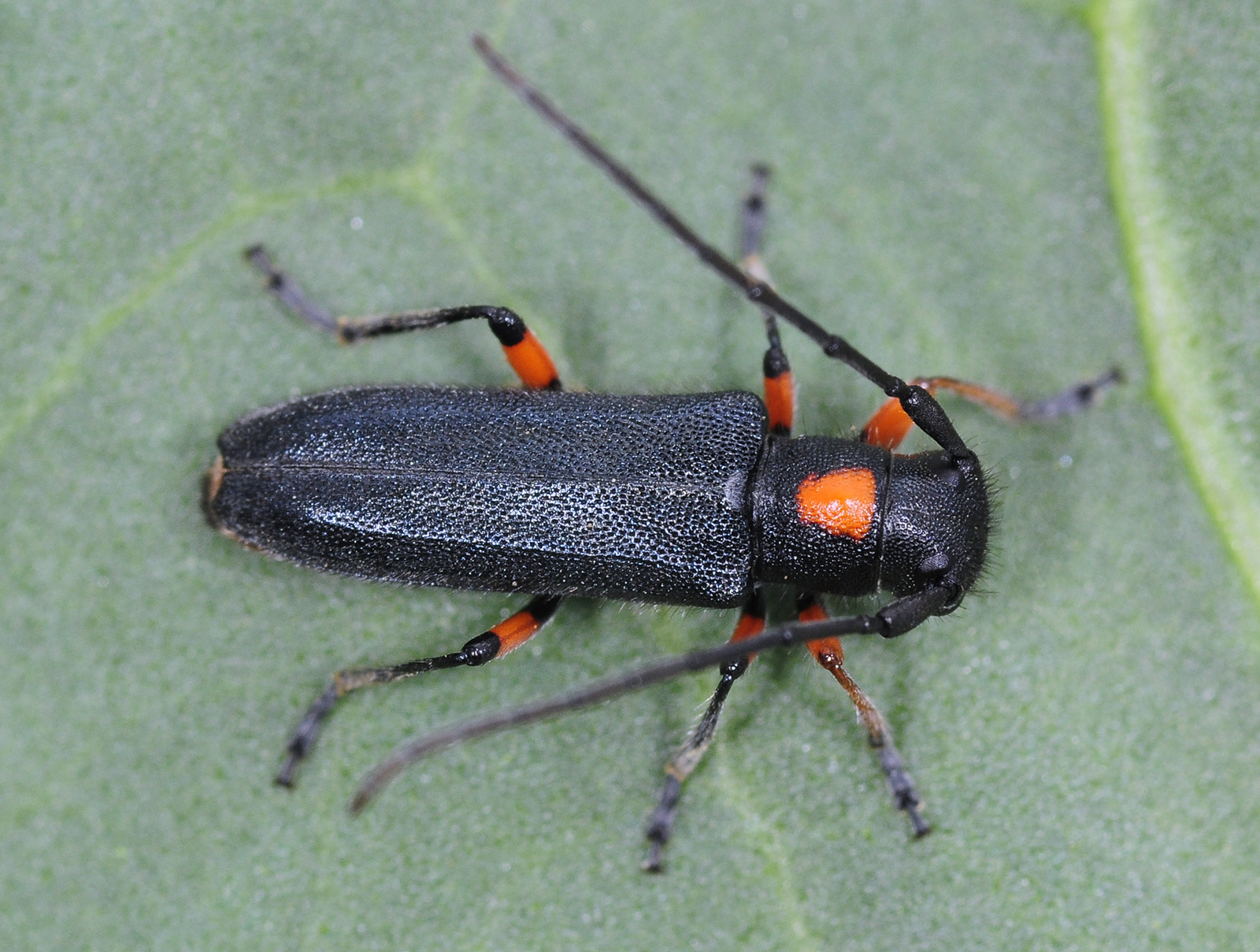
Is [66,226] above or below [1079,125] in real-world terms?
below

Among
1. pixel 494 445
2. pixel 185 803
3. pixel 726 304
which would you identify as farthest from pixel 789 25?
pixel 185 803

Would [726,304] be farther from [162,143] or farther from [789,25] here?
[162,143]

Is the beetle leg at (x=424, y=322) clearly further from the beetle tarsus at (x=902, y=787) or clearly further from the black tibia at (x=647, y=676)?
the beetle tarsus at (x=902, y=787)

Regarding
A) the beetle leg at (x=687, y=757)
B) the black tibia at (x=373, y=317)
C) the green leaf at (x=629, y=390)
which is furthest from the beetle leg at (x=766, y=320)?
the black tibia at (x=373, y=317)

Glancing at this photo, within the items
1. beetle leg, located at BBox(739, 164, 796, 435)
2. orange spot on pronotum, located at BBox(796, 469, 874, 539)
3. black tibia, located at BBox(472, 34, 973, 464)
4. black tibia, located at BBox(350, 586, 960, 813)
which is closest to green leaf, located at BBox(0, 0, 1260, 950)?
beetle leg, located at BBox(739, 164, 796, 435)

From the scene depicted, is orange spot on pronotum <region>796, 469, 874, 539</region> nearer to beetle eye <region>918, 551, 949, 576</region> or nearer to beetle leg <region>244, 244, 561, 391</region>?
beetle eye <region>918, 551, 949, 576</region>

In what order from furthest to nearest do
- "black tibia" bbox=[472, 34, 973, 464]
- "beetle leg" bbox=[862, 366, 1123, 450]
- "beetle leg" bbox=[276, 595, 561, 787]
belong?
"beetle leg" bbox=[862, 366, 1123, 450] < "beetle leg" bbox=[276, 595, 561, 787] < "black tibia" bbox=[472, 34, 973, 464]

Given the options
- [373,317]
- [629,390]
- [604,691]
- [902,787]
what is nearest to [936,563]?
[902,787]

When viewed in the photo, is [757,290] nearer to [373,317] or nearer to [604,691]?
[604,691]
